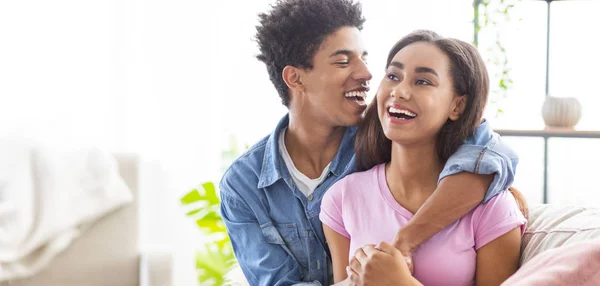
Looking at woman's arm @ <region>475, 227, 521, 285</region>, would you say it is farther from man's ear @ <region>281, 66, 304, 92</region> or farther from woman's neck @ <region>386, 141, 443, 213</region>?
man's ear @ <region>281, 66, 304, 92</region>

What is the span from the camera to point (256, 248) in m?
1.68

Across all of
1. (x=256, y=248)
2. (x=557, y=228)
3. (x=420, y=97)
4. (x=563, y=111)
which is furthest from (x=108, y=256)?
(x=563, y=111)

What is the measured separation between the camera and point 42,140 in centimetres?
234

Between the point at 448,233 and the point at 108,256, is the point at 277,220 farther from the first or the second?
the point at 108,256

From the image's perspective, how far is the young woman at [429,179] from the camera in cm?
129

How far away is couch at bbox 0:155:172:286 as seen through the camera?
2301mm

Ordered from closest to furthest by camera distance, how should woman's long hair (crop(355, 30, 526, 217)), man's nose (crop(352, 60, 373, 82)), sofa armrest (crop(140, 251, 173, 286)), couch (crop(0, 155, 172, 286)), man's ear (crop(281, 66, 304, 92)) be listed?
1. woman's long hair (crop(355, 30, 526, 217))
2. man's nose (crop(352, 60, 373, 82))
3. man's ear (crop(281, 66, 304, 92))
4. sofa armrest (crop(140, 251, 173, 286))
5. couch (crop(0, 155, 172, 286))

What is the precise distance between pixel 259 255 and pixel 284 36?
0.53m

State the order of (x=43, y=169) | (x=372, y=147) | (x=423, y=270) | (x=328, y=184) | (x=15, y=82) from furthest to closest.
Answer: (x=15, y=82)
(x=43, y=169)
(x=328, y=184)
(x=372, y=147)
(x=423, y=270)

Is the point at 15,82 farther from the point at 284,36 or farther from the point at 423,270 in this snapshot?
the point at 423,270

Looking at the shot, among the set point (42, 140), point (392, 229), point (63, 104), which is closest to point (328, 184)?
point (392, 229)

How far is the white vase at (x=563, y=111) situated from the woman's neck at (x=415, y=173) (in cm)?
176

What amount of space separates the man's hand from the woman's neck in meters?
0.16

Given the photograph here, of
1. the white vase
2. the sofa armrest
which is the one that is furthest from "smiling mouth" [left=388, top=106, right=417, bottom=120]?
the white vase
